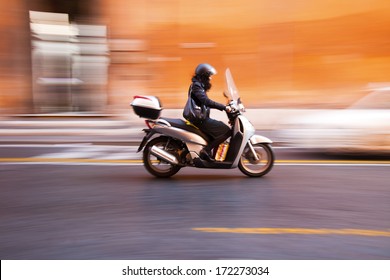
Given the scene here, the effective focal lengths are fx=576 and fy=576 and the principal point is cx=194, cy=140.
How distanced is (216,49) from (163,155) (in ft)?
34.2

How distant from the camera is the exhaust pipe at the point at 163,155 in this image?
7.79 meters

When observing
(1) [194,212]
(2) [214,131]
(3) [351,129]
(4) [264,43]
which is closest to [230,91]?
(2) [214,131]

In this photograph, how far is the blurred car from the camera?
9516mm

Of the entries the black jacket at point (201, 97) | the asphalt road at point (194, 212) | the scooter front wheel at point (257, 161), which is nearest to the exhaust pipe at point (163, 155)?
the asphalt road at point (194, 212)

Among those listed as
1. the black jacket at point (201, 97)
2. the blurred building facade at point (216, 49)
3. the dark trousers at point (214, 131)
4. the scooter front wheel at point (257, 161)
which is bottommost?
the scooter front wheel at point (257, 161)

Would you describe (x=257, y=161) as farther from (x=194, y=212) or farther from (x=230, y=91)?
(x=194, y=212)

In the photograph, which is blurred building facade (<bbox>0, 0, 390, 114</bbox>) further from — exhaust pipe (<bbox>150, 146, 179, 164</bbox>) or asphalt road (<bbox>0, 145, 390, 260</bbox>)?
exhaust pipe (<bbox>150, 146, 179, 164</bbox>)

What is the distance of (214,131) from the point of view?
773 cm

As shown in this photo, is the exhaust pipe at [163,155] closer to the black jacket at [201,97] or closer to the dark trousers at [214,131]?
the dark trousers at [214,131]

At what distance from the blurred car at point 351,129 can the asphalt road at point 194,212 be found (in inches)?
14.1

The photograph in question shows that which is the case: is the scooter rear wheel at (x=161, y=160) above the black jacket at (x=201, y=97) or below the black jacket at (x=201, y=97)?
below

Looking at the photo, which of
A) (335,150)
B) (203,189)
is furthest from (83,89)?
(203,189)

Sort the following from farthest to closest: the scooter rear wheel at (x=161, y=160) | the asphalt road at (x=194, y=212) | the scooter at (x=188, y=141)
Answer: the scooter rear wheel at (x=161, y=160) < the scooter at (x=188, y=141) < the asphalt road at (x=194, y=212)

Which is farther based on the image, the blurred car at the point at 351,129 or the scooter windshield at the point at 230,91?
the blurred car at the point at 351,129
